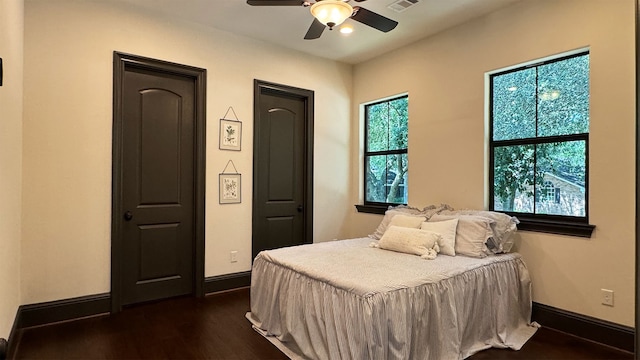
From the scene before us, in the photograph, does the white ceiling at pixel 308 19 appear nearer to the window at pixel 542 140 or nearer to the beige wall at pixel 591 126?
the beige wall at pixel 591 126

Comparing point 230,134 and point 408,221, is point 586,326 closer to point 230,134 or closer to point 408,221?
point 408,221

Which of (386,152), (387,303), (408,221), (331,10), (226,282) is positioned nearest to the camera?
(387,303)

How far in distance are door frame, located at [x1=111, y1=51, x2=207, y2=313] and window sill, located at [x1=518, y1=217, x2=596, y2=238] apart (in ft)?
10.0

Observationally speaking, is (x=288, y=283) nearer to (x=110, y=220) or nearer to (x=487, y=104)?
(x=110, y=220)

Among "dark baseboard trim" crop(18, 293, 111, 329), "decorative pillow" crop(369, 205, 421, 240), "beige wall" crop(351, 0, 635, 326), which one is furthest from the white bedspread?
"dark baseboard trim" crop(18, 293, 111, 329)

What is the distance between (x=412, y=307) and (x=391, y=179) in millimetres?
2526

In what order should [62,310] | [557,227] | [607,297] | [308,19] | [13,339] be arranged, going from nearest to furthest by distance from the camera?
[13,339]
[607,297]
[557,227]
[62,310]
[308,19]

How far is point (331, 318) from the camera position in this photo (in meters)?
2.25

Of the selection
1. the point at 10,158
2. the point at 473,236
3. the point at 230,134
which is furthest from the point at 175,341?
the point at 473,236

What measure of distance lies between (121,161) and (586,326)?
13.5ft

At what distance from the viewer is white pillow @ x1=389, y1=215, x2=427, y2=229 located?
343cm

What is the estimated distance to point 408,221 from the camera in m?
3.49

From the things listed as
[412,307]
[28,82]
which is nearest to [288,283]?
[412,307]

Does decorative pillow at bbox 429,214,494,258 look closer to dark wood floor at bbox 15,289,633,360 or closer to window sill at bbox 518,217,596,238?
window sill at bbox 518,217,596,238
